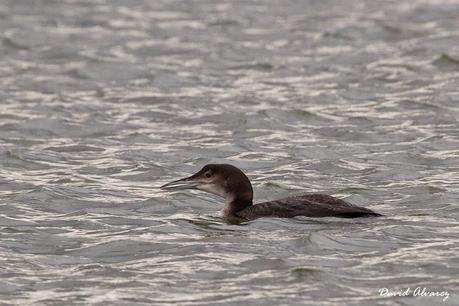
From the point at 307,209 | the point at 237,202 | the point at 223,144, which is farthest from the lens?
the point at 223,144

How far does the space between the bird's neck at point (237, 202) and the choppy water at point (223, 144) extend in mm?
200

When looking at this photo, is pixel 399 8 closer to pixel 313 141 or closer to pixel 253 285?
pixel 313 141

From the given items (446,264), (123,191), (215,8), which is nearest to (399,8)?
(215,8)

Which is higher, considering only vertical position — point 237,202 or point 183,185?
point 183,185

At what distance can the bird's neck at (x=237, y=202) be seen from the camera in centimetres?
1453

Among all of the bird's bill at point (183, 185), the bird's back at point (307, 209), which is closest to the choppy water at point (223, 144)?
the bird's back at point (307, 209)

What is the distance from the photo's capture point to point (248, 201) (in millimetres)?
14555

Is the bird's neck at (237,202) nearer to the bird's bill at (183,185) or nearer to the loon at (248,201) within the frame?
the loon at (248,201)

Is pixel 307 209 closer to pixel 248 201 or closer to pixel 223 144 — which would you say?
pixel 248 201

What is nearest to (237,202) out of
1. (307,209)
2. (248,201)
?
(248,201)

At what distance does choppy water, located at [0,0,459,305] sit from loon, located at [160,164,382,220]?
0.14 meters

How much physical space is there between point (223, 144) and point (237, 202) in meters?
4.11

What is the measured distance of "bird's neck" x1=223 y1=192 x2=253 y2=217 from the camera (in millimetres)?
14531

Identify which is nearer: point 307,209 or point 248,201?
point 307,209
